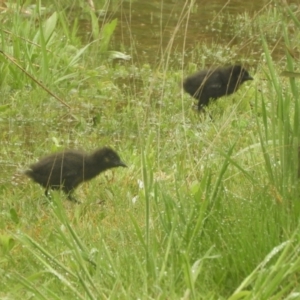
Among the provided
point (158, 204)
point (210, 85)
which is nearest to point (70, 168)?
point (158, 204)

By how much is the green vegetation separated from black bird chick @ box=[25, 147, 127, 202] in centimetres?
10

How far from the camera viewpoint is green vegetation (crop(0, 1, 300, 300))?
12.8 feet

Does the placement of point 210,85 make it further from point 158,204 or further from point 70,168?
point 158,204

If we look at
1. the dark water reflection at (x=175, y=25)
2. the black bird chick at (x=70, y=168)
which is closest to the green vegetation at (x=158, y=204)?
the black bird chick at (x=70, y=168)

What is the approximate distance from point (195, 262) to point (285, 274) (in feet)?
1.53

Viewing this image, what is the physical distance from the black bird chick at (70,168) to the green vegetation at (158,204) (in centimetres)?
10

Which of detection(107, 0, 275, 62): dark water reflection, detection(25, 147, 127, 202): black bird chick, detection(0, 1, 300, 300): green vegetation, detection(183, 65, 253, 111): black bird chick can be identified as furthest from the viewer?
detection(107, 0, 275, 62): dark water reflection

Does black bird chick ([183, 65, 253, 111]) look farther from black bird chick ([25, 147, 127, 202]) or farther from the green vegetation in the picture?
black bird chick ([25, 147, 127, 202])

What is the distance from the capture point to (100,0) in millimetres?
12797

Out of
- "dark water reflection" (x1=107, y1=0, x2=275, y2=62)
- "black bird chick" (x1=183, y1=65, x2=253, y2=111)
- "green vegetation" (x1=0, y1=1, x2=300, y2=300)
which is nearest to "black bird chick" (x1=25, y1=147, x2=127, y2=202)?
"green vegetation" (x1=0, y1=1, x2=300, y2=300)

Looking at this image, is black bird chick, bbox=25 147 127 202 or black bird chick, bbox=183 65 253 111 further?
black bird chick, bbox=183 65 253 111

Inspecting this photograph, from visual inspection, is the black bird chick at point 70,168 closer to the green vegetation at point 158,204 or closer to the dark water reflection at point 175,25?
the green vegetation at point 158,204

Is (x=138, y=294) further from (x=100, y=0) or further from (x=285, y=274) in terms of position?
(x=100, y=0)


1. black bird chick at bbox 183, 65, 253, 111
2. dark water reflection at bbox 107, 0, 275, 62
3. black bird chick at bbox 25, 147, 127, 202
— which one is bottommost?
dark water reflection at bbox 107, 0, 275, 62
